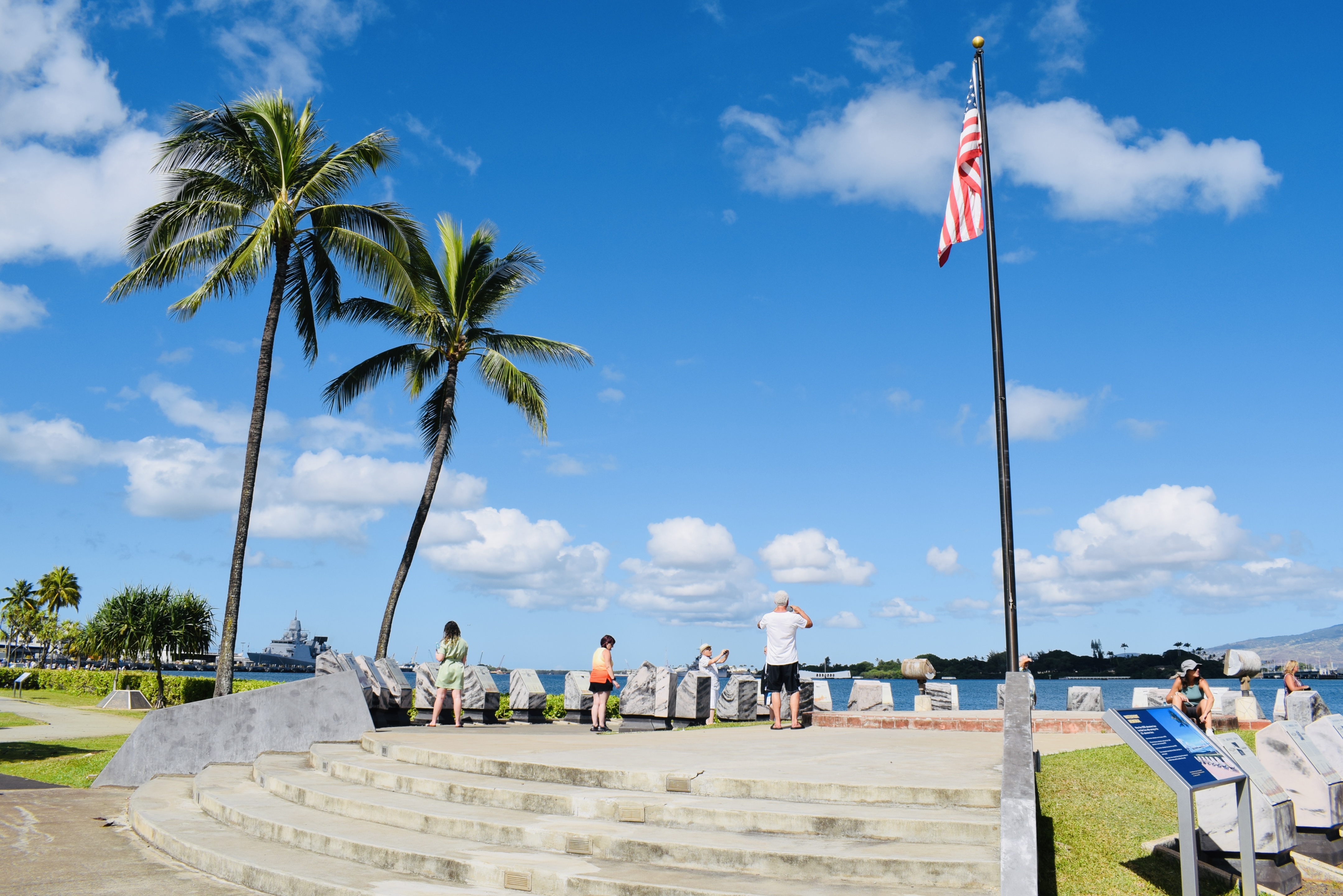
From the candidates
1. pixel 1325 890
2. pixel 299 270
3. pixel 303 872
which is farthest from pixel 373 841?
pixel 299 270

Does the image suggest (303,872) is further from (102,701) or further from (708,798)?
(102,701)

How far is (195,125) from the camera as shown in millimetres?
17672

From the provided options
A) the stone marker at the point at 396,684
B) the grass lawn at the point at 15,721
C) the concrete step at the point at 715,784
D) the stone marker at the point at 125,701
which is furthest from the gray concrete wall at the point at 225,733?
the stone marker at the point at 125,701

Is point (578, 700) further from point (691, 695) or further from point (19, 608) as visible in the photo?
point (19, 608)

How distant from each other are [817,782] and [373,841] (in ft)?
10.5

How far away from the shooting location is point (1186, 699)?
11.6 m

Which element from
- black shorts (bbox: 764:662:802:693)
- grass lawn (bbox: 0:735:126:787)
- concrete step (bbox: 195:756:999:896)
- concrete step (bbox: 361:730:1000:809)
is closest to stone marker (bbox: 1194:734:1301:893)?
Result: concrete step (bbox: 361:730:1000:809)

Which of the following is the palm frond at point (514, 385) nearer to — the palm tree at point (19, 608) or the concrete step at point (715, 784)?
the concrete step at point (715, 784)

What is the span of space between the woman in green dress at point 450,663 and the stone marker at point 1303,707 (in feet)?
43.3

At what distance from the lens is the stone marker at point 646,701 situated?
45.3ft

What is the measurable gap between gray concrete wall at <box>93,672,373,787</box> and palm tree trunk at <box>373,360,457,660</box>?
37.0 ft

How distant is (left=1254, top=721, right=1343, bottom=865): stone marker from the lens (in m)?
7.06

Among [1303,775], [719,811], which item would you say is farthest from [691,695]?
[1303,775]

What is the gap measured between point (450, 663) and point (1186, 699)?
10.2 meters
